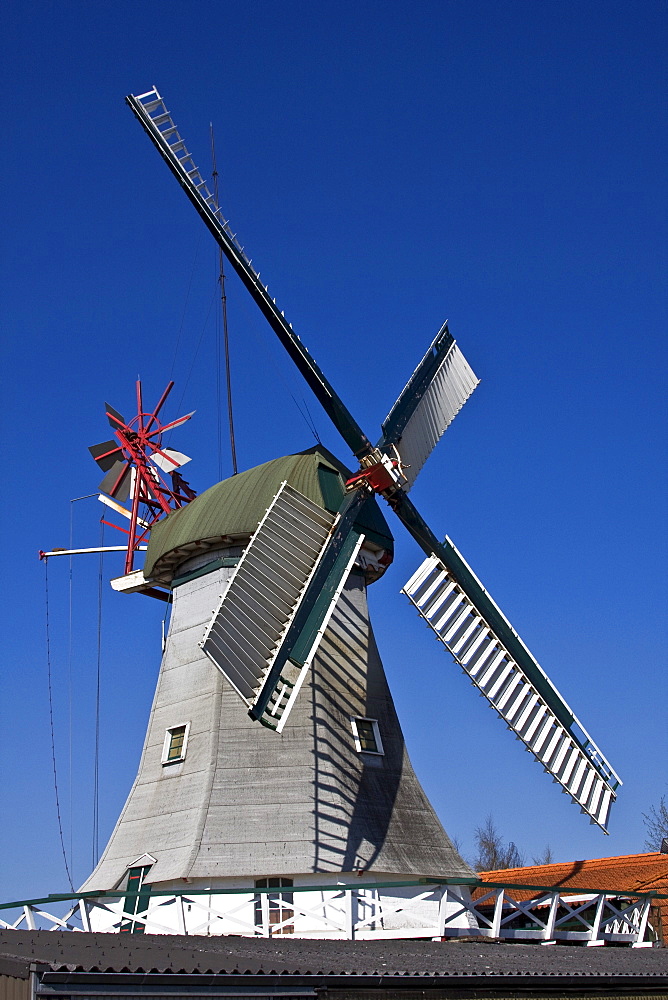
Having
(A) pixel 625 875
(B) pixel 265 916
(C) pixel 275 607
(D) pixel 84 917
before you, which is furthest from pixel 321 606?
(A) pixel 625 875

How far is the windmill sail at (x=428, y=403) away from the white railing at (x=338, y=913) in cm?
660

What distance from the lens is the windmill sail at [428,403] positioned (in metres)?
18.0

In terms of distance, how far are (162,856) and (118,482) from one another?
758 cm

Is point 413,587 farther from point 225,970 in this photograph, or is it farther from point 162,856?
point 225,970

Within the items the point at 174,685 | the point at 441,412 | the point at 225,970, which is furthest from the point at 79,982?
→ the point at 441,412

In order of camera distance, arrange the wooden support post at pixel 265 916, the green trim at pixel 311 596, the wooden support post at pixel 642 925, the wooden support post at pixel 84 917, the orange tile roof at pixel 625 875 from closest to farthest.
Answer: the wooden support post at pixel 265 916 → the wooden support post at pixel 84 917 → the green trim at pixel 311 596 → the wooden support post at pixel 642 925 → the orange tile roof at pixel 625 875

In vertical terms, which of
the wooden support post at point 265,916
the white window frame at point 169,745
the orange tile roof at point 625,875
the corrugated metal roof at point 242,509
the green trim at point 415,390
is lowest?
the wooden support post at point 265,916

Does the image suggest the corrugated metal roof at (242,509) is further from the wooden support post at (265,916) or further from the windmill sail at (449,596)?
the wooden support post at (265,916)

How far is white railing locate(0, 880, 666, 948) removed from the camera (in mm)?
13039

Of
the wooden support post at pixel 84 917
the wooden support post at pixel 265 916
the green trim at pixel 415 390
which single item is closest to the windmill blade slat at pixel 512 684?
the green trim at pixel 415 390

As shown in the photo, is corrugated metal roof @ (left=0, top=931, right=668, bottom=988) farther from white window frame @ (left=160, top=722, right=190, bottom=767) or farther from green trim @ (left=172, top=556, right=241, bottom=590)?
green trim @ (left=172, top=556, right=241, bottom=590)

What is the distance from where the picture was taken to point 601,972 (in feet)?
40.1

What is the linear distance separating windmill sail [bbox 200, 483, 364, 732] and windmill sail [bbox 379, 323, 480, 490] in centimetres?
214

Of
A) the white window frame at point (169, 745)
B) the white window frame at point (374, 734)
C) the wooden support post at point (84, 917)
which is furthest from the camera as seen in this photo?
the white window frame at point (374, 734)
